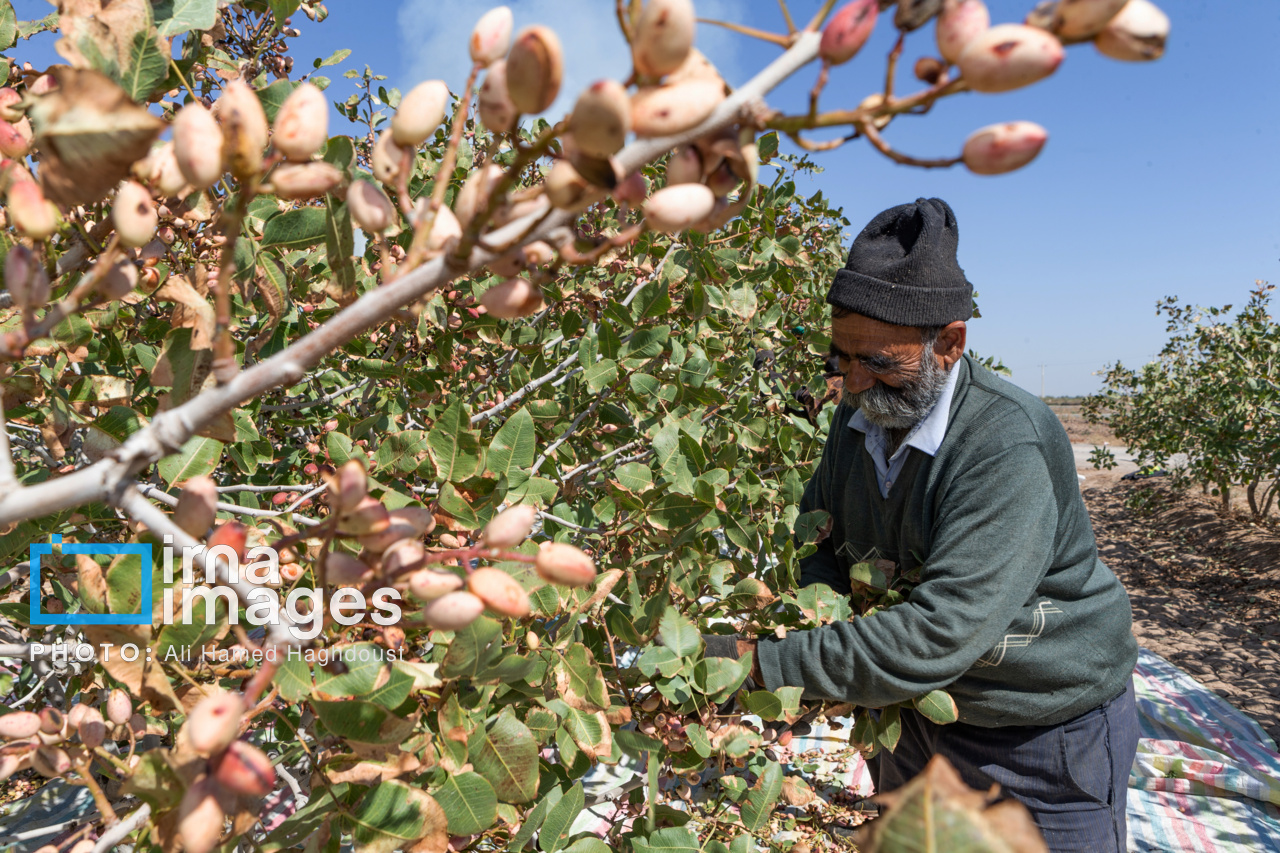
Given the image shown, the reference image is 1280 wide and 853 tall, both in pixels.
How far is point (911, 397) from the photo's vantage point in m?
1.80

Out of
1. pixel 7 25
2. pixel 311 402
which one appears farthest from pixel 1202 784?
pixel 7 25

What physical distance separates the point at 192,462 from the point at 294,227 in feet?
1.06

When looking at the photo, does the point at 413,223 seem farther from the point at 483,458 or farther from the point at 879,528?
the point at 879,528

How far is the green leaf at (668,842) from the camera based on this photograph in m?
1.07

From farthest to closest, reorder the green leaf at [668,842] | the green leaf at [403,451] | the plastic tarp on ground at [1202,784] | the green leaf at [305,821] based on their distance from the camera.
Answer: the plastic tarp on ground at [1202,784]
the green leaf at [403,451]
the green leaf at [668,842]
the green leaf at [305,821]

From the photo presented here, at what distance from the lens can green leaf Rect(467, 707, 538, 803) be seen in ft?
2.82

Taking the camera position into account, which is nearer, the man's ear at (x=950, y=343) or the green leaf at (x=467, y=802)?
the green leaf at (x=467, y=802)

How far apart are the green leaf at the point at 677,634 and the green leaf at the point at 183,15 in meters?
0.95

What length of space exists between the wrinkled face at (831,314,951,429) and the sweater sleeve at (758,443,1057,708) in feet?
0.80

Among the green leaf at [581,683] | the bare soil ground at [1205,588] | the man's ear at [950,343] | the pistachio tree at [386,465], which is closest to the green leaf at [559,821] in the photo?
the pistachio tree at [386,465]

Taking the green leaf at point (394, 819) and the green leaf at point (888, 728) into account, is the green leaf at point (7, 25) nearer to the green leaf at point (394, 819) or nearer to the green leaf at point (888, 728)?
the green leaf at point (394, 819)

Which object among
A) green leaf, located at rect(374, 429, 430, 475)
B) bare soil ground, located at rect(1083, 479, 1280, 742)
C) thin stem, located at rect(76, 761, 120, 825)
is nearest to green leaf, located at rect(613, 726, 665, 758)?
green leaf, located at rect(374, 429, 430, 475)

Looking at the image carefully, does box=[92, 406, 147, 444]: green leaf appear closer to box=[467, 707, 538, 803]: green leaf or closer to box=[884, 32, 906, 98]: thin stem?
box=[467, 707, 538, 803]: green leaf

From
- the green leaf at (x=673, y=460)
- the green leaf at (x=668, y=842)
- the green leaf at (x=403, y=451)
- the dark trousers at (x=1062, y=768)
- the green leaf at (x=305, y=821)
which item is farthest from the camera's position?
the dark trousers at (x=1062, y=768)
